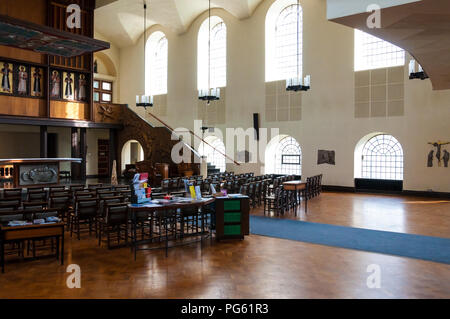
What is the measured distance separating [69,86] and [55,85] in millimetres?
658

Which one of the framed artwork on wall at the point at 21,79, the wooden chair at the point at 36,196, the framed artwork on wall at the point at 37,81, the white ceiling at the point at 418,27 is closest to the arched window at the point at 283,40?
the framed artwork on wall at the point at 37,81

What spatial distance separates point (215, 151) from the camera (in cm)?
2144

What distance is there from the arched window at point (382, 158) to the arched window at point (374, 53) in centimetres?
314

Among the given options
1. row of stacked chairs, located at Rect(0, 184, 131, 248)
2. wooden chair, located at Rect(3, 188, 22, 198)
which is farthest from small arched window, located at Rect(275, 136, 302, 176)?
wooden chair, located at Rect(3, 188, 22, 198)

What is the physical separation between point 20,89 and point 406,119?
16.6 metres

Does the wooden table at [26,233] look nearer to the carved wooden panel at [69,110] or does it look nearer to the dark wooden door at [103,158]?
the carved wooden panel at [69,110]

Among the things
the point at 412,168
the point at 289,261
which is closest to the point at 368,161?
the point at 412,168

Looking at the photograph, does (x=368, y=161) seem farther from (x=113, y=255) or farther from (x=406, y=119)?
(x=113, y=255)

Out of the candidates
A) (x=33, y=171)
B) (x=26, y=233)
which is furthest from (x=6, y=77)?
(x=26, y=233)

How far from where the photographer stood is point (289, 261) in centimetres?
612

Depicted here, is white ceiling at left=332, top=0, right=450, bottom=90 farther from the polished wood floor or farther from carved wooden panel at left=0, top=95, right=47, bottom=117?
carved wooden panel at left=0, top=95, right=47, bottom=117

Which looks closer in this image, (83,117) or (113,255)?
(113,255)

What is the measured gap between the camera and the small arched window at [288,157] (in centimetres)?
1852

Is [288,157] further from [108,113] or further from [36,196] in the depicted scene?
[36,196]
